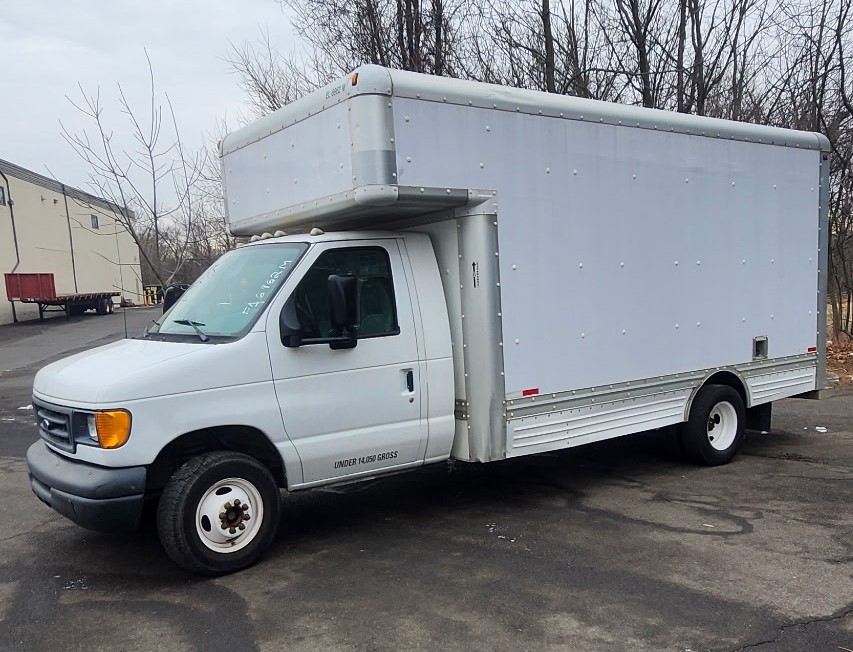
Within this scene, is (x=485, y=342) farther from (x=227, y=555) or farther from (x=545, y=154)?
(x=227, y=555)

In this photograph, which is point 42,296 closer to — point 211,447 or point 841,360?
point 841,360

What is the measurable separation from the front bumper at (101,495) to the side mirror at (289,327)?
1.17 m

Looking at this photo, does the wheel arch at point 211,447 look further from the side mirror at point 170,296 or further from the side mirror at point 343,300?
the side mirror at point 170,296

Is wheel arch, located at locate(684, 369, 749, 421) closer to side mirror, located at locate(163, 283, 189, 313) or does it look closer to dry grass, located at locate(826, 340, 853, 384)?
side mirror, located at locate(163, 283, 189, 313)

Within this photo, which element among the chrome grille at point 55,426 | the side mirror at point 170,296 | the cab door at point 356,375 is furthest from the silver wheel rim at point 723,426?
the chrome grille at point 55,426

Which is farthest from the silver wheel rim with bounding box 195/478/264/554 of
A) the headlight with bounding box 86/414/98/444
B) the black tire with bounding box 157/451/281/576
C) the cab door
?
the headlight with bounding box 86/414/98/444

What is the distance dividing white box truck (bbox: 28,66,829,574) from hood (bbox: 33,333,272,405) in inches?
0.6

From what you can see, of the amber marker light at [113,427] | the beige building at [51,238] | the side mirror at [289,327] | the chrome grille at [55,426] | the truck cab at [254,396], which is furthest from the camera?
the beige building at [51,238]

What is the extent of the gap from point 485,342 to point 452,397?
Result: 49cm

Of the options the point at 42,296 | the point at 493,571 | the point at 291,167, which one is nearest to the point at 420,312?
the point at 291,167

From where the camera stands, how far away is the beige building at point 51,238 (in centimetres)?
2925

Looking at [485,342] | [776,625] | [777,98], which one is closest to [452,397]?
[485,342]

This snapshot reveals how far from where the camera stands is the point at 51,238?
3350 centimetres

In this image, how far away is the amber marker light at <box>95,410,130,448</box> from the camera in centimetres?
419
